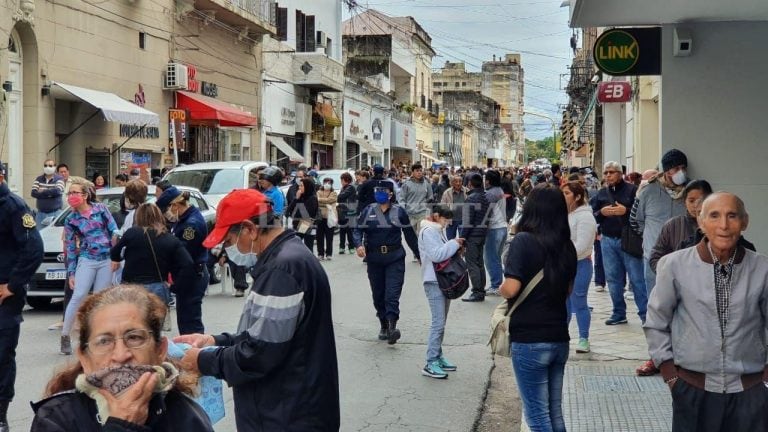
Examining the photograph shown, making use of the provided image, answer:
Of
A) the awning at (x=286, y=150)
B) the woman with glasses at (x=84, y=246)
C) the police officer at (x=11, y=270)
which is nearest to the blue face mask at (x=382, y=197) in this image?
the woman with glasses at (x=84, y=246)

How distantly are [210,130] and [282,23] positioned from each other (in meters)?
8.09

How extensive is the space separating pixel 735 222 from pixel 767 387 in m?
0.81

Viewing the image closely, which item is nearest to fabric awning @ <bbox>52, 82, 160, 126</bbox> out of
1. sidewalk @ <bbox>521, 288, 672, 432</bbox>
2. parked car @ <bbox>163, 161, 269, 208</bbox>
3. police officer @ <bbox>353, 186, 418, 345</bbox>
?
parked car @ <bbox>163, 161, 269, 208</bbox>

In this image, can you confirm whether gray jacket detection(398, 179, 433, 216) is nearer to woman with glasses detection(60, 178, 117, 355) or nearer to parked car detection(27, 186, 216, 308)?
parked car detection(27, 186, 216, 308)

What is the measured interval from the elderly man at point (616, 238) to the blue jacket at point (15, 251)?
248 inches

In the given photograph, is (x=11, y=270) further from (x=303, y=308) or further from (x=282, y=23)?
(x=282, y=23)

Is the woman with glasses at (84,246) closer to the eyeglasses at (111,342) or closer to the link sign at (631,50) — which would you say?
the link sign at (631,50)

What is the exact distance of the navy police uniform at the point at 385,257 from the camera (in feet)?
31.5

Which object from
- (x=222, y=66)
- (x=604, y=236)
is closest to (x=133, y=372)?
(x=604, y=236)

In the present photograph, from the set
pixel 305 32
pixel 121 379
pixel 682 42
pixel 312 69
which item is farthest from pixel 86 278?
pixel 305 32

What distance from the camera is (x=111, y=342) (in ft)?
8.79

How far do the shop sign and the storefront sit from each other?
566mm

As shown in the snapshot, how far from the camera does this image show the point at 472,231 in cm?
1288

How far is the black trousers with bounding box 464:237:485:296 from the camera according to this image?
42.6ft
